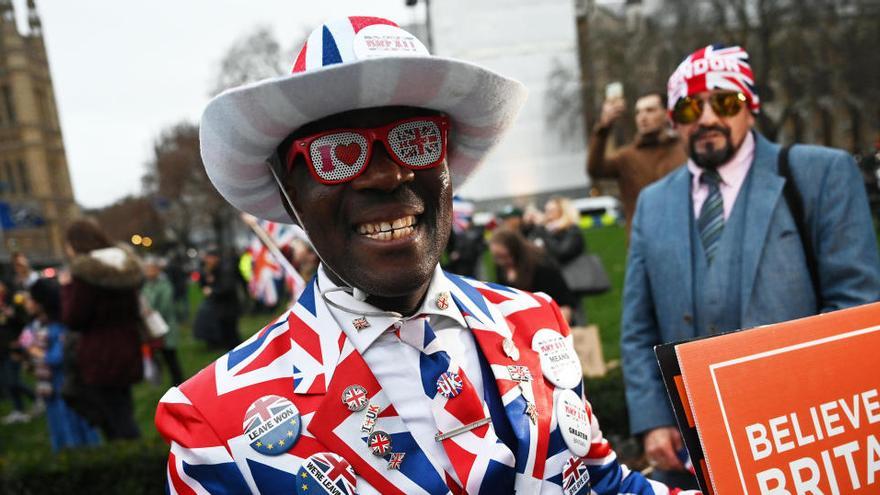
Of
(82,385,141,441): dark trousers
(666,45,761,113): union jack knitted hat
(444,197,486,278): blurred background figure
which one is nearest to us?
(666,45,761,113): union jack knitted hat

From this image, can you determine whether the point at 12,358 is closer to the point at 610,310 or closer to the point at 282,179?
the point at 610,310

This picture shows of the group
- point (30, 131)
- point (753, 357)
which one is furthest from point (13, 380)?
point (30, 131)

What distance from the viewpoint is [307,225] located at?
1.63m

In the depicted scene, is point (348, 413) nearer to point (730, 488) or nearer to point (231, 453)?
point (231, 453)

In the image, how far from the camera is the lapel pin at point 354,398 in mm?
1521

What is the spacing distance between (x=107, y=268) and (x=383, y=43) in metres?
4.54

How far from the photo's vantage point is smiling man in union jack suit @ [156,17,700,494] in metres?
1.49

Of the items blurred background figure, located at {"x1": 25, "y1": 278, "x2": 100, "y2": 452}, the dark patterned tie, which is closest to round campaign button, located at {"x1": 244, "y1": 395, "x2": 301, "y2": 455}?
the dark patterned tie

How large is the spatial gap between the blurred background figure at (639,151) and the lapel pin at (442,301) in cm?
261

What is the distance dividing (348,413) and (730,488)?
751 mm

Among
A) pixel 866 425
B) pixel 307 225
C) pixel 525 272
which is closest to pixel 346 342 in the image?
pixel 307 225

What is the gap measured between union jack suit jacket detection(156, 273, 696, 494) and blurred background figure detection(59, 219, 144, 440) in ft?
14.1

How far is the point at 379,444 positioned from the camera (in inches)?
59.2

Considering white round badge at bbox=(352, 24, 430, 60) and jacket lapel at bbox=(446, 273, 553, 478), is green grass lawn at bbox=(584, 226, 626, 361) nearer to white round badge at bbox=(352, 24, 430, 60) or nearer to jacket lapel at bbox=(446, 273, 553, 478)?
jacket lapel at bbox=(446, 273, 553, 478)
